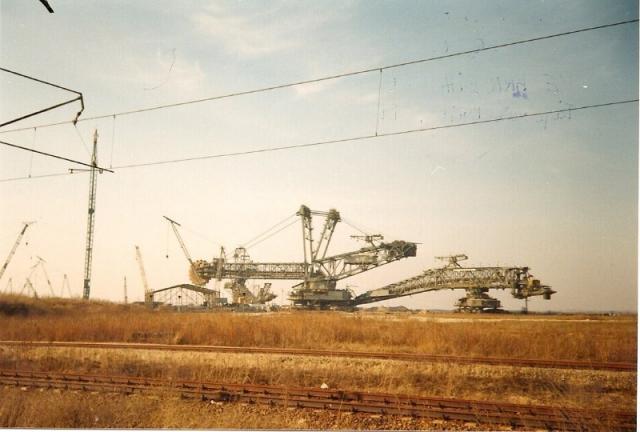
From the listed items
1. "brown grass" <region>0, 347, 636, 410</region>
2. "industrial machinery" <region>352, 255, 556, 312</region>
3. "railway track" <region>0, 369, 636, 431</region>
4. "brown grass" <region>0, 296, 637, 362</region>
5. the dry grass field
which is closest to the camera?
"railway track" <region>0, 369, 636, 431</region>

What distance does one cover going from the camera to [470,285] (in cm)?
3928

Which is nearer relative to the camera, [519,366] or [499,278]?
[519,366]

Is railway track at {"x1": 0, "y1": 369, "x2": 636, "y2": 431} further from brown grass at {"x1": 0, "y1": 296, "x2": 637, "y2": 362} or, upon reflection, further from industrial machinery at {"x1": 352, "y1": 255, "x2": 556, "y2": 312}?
industrial machinery at {"x1": 352, "y1": 255, "x2": 556, "y2": 312}

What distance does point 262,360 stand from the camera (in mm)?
10961

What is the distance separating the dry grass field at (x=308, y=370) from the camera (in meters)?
6.79

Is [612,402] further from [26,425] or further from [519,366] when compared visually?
[26,425]

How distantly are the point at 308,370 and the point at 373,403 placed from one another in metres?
2.92

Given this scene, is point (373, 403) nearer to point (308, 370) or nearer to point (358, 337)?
point (308, 370)

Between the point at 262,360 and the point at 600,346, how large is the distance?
34.9 feet

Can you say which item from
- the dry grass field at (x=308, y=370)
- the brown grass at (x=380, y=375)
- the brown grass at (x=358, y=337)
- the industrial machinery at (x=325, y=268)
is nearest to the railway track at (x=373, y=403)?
the dry grass field at (x=308, y=370)

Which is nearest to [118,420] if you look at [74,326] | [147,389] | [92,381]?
[147,389]

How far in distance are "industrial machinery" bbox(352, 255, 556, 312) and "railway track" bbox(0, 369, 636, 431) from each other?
33276mm

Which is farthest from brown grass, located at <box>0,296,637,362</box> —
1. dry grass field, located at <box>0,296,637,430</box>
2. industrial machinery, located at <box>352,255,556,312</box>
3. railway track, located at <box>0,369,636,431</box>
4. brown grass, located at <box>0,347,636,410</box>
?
industrial machinery, located at <box>352,255,556,312</box>

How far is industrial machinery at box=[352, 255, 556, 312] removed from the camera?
36.8m
